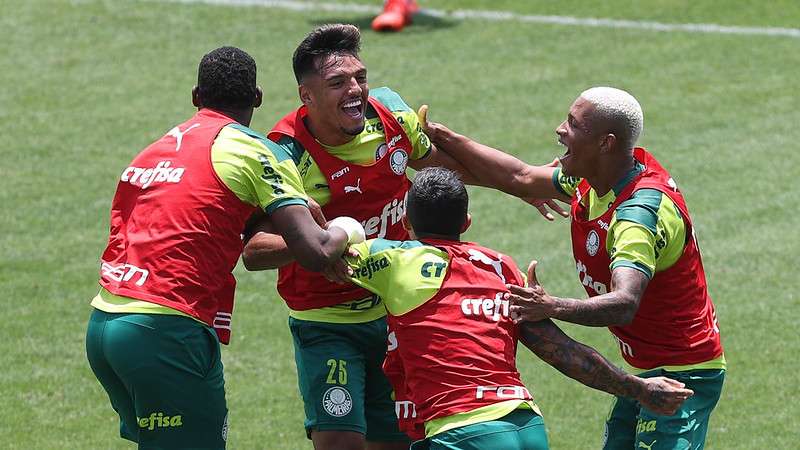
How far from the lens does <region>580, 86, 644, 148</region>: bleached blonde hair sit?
7.02 meters

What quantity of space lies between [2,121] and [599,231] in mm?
12633

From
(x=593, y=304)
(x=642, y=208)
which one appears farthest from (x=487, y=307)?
(x=642, y=208)

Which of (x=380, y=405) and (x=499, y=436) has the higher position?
(x=499, y=436)

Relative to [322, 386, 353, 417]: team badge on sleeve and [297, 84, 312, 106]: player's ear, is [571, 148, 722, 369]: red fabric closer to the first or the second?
[322, 386, 353, 417]: team badge on sleeve

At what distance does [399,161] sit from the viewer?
26.8 feet

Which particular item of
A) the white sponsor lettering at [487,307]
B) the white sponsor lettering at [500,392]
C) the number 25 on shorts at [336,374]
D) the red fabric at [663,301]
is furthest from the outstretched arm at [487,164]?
the white sponsor lettering at [500,392]

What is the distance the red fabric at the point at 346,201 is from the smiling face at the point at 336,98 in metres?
0.10

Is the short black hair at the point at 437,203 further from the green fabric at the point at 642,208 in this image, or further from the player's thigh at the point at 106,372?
the player's thigh at the point at 106,372

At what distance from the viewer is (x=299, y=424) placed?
10.2 meters

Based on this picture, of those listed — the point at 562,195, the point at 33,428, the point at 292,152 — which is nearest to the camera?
the point at 292,152

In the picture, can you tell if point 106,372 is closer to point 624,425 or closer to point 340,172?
point 340,172

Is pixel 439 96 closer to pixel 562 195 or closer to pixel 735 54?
pixel 735 54

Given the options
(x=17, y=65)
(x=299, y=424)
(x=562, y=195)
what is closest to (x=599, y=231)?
(x=562, y=195)

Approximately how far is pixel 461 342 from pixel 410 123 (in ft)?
7.38
